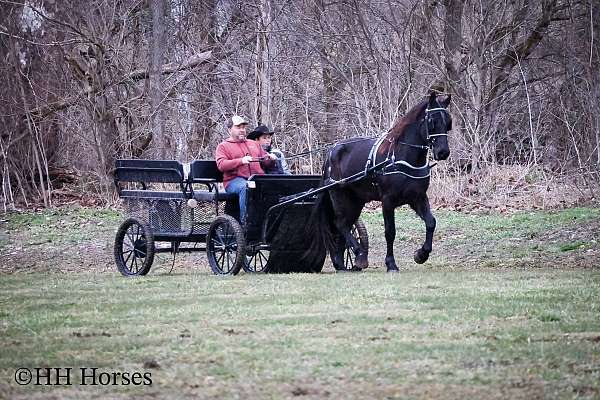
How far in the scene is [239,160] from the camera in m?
13.8

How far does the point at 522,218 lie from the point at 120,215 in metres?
7.98

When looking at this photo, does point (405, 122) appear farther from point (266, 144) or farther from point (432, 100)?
point (266, 144)

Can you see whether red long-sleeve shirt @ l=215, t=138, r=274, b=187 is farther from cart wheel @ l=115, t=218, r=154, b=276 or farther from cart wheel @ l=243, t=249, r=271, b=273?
cart wheel @ l=115, t=218, r=154, b=276

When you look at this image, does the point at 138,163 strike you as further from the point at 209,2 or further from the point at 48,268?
the point at 209,2

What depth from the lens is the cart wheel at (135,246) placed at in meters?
14.0

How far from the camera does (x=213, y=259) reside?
45.3 ft

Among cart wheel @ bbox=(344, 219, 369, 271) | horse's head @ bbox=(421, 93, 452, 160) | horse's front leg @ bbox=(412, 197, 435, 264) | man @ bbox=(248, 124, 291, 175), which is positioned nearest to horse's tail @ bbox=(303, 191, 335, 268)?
cart wheel @ bbox=(344, 219, 369, 271)

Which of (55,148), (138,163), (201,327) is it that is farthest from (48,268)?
(55,148)

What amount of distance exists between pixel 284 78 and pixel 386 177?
451 inches

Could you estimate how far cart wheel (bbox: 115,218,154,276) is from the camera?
45.9 feet

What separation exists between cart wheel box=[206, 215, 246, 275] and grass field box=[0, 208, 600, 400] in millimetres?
338

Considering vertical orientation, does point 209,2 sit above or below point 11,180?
above

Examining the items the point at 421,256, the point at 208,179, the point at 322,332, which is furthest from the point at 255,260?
the point at 322,332

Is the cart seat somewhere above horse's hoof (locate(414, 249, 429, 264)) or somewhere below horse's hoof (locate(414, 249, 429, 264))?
above
